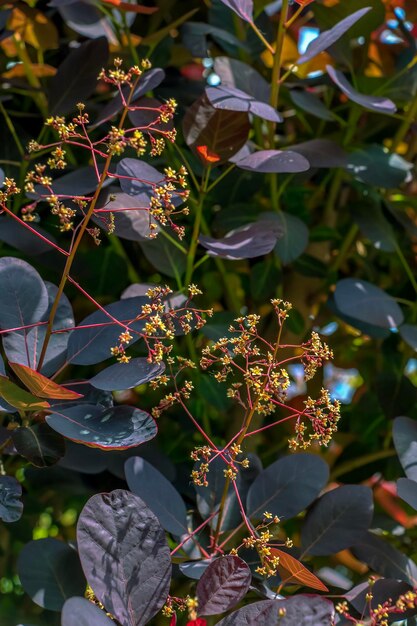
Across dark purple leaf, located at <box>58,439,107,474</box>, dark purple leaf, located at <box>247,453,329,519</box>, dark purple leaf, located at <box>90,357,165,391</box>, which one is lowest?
dark purple leaf, located at <box>58,439,107,474</box>

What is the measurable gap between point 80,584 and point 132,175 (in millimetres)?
344

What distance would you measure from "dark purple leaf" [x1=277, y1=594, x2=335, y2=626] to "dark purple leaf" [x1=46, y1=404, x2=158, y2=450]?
149 millimetres

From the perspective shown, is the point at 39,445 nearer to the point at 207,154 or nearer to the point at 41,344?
the point at 41,344

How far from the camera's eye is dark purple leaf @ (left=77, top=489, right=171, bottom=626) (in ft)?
1.83

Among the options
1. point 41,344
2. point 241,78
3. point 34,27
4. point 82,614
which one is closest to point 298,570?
point 82,614

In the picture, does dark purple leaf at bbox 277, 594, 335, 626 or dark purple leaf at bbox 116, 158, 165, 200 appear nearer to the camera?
dark purple leaf at bbox 277, 594, 335, 626

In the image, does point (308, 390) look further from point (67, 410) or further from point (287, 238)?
point (67, 410)

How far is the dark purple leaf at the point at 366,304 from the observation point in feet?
2.70

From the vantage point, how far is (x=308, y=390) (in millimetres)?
1112

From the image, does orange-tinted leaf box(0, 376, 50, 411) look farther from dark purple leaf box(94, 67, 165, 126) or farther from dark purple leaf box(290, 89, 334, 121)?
dark purple leaf box(290, 89, 334, 121)

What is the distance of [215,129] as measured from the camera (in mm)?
758

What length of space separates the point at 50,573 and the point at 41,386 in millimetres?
174

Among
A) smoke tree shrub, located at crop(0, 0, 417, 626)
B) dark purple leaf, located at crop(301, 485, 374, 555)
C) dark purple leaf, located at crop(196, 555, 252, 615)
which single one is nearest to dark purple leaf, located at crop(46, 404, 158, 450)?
smoke tree shrub, located at crop(0, 0, 417, 626)

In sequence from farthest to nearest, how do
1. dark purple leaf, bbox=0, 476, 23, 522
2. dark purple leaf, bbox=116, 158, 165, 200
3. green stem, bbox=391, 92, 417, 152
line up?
green stem, bbox=391, 92, 417, 152 → dark purple leaf, bbox=116, 158, 165, 200 → dark purple leaf, bbox=0, 476, 23, 522
